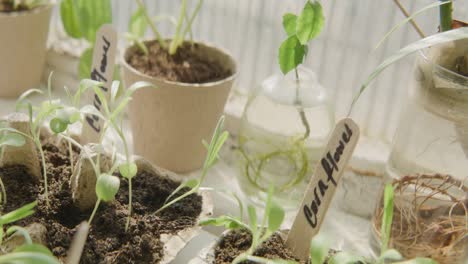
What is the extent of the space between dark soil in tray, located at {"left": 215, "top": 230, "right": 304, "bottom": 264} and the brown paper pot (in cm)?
25

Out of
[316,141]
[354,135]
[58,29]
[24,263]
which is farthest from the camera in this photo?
[58,29]

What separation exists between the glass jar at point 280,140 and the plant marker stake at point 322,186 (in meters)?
0.19

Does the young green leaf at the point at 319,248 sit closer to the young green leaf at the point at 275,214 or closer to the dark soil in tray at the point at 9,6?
the young green leaf at the point at 275,214

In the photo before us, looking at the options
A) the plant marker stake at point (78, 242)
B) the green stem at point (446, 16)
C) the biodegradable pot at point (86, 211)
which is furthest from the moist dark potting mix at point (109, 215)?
the green stem at point (446, 16)

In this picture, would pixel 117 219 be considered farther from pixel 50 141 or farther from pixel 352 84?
pixel 352 84

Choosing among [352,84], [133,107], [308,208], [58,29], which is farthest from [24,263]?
[58,29]

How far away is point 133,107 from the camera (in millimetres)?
943

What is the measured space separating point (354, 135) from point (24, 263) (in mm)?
362

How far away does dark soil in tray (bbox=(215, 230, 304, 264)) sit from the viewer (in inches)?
26.9

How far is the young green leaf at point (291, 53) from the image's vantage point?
779mm

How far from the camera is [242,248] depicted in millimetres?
701

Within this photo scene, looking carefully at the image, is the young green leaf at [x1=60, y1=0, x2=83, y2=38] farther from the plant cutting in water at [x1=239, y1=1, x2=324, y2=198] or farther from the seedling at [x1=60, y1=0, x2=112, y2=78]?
the plant cutting in water at [x1=239, y1=1, x2=324, y2=198]

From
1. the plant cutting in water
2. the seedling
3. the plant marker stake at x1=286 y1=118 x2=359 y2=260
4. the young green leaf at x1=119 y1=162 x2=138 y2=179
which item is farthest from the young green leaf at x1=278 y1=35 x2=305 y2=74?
the seedling

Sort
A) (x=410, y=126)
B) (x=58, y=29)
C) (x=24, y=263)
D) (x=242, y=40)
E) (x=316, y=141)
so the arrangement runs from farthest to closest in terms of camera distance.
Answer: (x=58, y=29) < (x=242, y=40) < (x=316, y=141) < (x=410, y=126) < (x=24, y=263)
